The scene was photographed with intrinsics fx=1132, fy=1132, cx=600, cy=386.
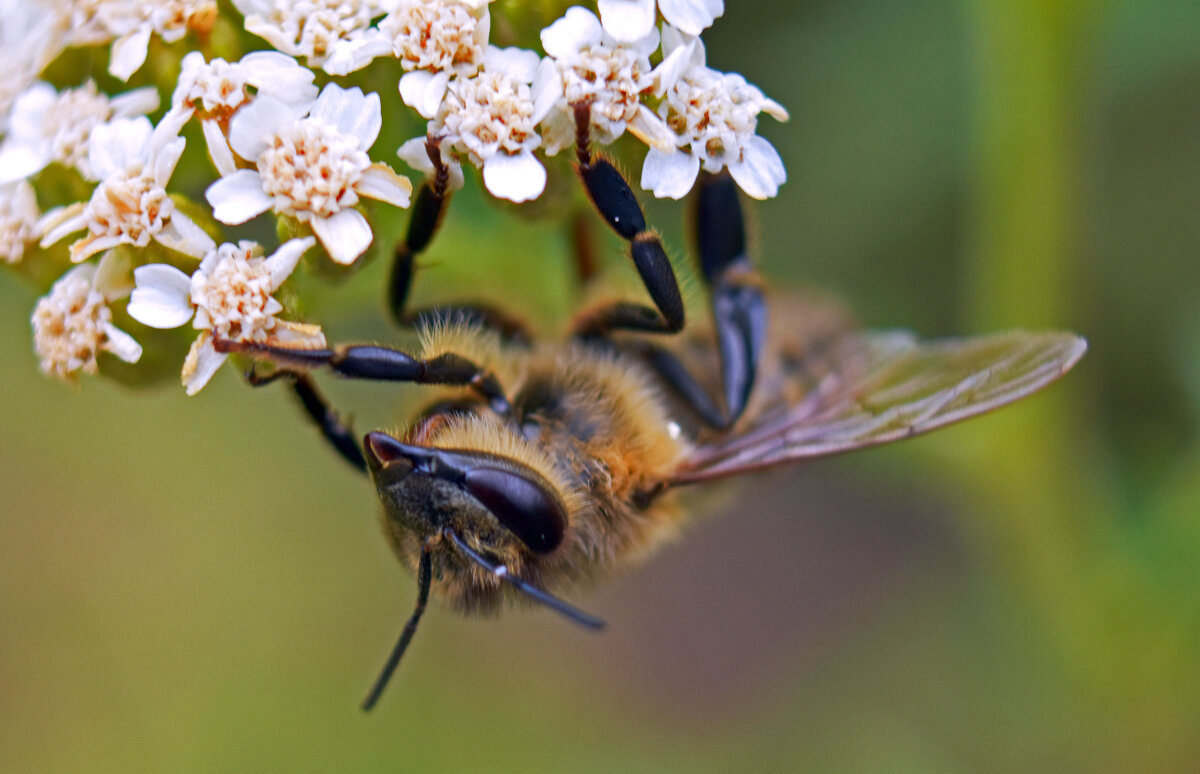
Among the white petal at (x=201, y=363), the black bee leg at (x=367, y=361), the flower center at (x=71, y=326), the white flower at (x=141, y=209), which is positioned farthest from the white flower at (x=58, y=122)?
the black bee leg at (x=367, y=361)

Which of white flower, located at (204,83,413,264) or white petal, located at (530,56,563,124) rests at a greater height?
white petal, located at (530,56,563,124)

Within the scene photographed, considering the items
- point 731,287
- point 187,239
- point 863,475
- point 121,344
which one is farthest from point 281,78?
point 863,475

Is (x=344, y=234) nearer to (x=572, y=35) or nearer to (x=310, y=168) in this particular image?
(x=310, y=168)

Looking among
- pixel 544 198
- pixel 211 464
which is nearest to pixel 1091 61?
pixel 544 198

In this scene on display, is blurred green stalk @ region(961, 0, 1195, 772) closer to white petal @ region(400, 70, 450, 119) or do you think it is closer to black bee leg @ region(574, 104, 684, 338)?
black bee leg @ region(574, 104, 684, 338)

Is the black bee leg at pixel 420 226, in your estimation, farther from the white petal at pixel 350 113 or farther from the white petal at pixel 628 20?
the white petal at pixel 628 20

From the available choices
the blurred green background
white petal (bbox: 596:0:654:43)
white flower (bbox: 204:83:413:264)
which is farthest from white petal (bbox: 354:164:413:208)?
the blurred green background
